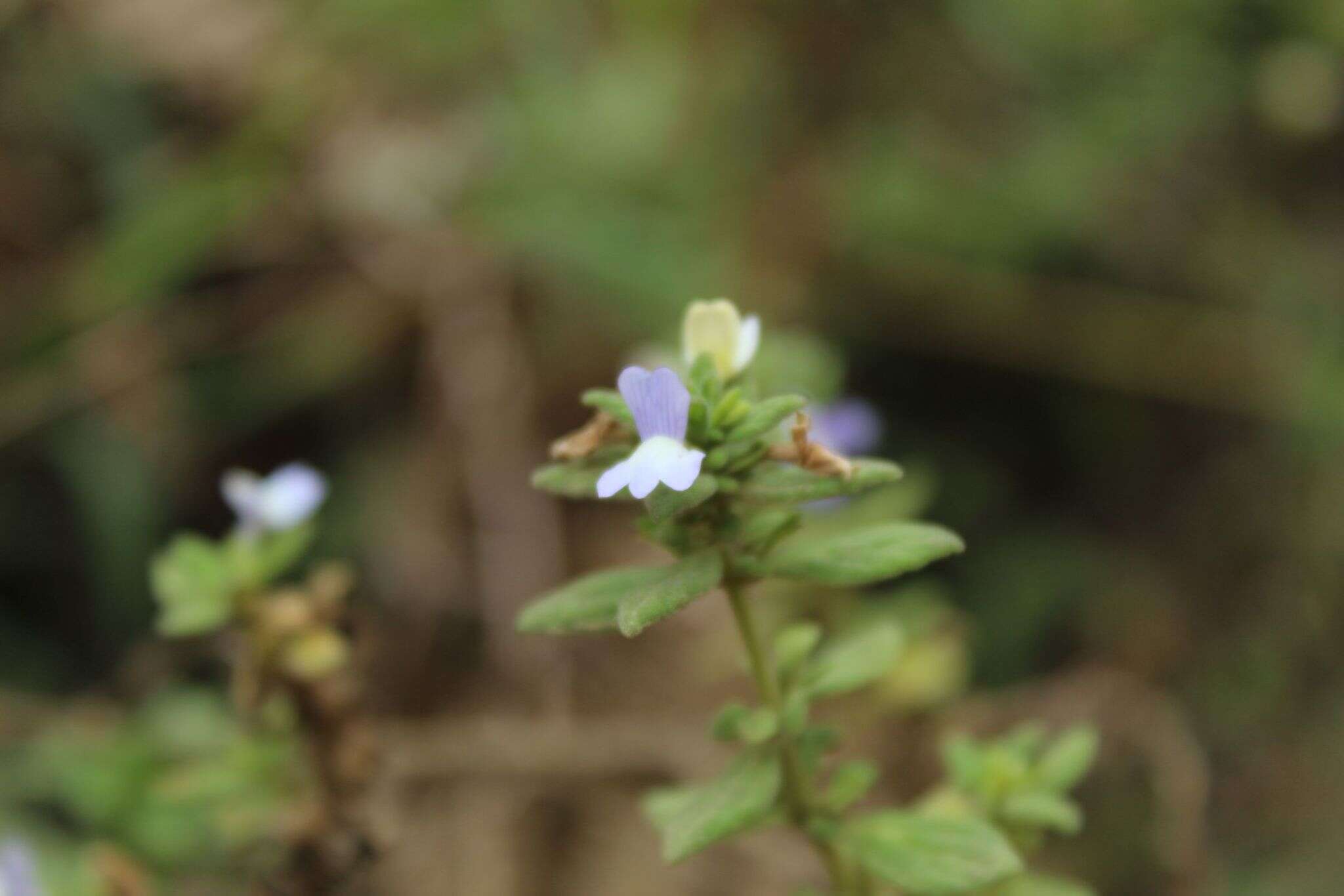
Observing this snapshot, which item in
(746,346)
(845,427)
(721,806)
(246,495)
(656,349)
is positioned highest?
Result: (656,349)

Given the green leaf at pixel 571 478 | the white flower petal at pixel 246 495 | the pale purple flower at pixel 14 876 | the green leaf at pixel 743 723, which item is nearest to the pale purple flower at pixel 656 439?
the green leaf at pixel 571 478

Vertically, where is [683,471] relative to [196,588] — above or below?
below

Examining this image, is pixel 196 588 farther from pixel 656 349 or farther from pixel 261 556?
pixel 656 349

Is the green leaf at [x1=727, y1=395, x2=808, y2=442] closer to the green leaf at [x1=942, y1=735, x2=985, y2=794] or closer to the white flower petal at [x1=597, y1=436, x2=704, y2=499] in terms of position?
the white flower petal at [x1=597, y1=436, x2=704, y2=499]

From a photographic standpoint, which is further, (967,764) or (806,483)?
(967,764)

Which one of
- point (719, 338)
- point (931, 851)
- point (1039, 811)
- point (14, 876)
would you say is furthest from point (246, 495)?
point (1039, 811)

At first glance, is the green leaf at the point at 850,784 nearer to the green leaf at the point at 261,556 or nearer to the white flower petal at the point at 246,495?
the green leaf at the point at 261,556

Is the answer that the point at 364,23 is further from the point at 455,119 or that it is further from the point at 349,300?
the point at 349,300

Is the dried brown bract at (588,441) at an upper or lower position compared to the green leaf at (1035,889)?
upper
